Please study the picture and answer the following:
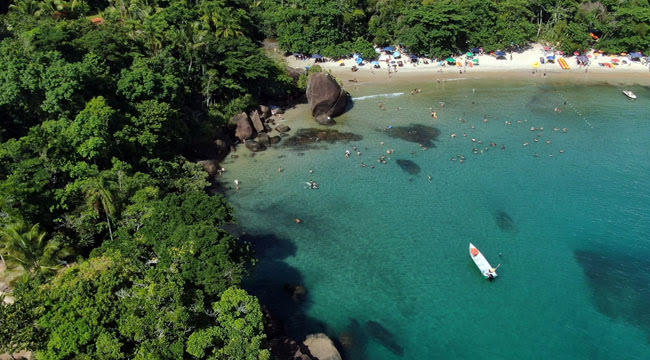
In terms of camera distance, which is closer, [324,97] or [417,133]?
[417,133]

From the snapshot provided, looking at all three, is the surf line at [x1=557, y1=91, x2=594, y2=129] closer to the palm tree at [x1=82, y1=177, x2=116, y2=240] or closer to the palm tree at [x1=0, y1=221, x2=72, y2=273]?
the palm tree at [x1=82, y1=177, x2=116, y2=240]

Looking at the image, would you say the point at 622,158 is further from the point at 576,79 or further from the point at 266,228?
the point at 266,228

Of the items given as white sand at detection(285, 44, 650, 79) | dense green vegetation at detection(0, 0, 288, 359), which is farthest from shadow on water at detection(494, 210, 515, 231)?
white sand at detection(285, 44, 650, 79)

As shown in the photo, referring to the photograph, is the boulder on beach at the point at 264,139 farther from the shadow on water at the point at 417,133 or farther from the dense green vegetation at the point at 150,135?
the shadow on water at the point at 417,133

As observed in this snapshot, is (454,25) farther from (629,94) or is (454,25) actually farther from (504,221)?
(504,221)

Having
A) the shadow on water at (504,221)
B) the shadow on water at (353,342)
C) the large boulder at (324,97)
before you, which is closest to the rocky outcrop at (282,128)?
the large boulder at (324,97)

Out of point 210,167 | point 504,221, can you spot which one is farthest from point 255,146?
point 504,221

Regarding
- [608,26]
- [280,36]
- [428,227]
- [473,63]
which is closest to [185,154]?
[428,227]
